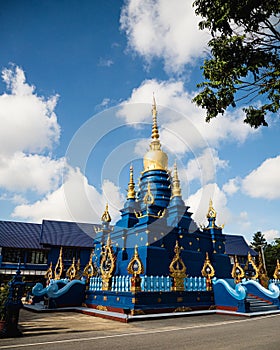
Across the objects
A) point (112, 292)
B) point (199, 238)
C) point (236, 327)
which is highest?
point (199, 238)

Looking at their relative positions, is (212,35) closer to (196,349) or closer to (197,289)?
(196,349)

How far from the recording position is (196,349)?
724 cm

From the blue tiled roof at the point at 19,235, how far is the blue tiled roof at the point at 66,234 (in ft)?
3.43

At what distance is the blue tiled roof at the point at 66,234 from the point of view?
36031 mm

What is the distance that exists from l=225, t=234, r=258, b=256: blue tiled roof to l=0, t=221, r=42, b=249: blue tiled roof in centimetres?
2703

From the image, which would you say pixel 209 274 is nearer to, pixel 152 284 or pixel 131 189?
pixel 152 284

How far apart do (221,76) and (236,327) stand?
9.09m

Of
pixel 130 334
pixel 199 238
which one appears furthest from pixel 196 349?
pixel 199 238

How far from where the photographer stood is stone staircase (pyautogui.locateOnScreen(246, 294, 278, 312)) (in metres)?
15.4

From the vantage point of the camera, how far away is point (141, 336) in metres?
9.05

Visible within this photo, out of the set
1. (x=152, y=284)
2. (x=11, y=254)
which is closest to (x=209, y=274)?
(x=152, y=284)

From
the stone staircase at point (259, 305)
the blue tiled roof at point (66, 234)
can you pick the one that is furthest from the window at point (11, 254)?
the stone staircase at point (259, 305)

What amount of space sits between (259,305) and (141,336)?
9.84 m

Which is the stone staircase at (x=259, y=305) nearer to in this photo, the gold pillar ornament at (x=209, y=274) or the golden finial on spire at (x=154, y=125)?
the gold pillar ornament at (x=209, y=274)
